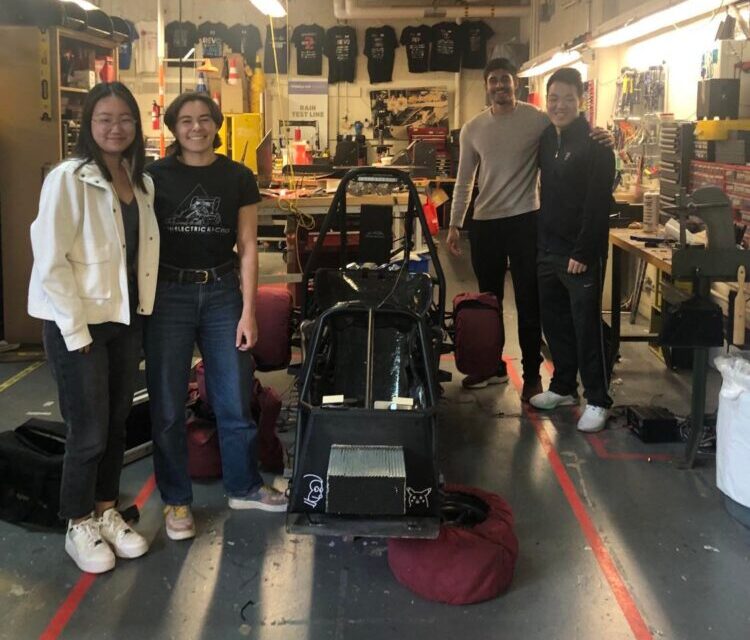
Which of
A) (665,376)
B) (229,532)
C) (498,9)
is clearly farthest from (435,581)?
(498,9)

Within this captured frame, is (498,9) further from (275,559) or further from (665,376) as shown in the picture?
(275,559)

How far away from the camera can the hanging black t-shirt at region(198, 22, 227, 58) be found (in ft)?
40.8

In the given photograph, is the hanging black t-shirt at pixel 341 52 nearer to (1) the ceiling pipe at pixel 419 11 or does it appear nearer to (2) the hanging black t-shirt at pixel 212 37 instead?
(1) the ceiling pipe at pixel 419 11

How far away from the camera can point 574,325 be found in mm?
4293

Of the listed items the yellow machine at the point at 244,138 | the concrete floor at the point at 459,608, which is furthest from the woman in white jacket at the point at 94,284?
the yellow machine at the point at 244,138

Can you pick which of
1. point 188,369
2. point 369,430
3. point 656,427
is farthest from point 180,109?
point 656,427

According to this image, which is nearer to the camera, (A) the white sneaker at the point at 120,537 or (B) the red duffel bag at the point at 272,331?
(A) the white sneaker at the point at 120,537

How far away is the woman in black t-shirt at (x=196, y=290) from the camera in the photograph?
2865mm

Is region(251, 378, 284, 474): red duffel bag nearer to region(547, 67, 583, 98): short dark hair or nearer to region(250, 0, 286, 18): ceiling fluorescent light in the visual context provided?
region(547, 67, 583, 98): short dark hair

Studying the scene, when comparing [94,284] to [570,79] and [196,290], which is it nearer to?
[196,290]

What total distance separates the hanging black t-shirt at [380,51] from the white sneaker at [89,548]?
1080cm

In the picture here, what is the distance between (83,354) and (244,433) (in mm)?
738

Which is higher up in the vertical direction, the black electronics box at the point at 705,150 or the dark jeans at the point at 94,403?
the black electronics box at the point at 705,150

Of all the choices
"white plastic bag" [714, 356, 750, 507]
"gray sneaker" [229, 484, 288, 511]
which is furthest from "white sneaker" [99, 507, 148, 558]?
"white plastic bag" [714, 356, 750, 507]
